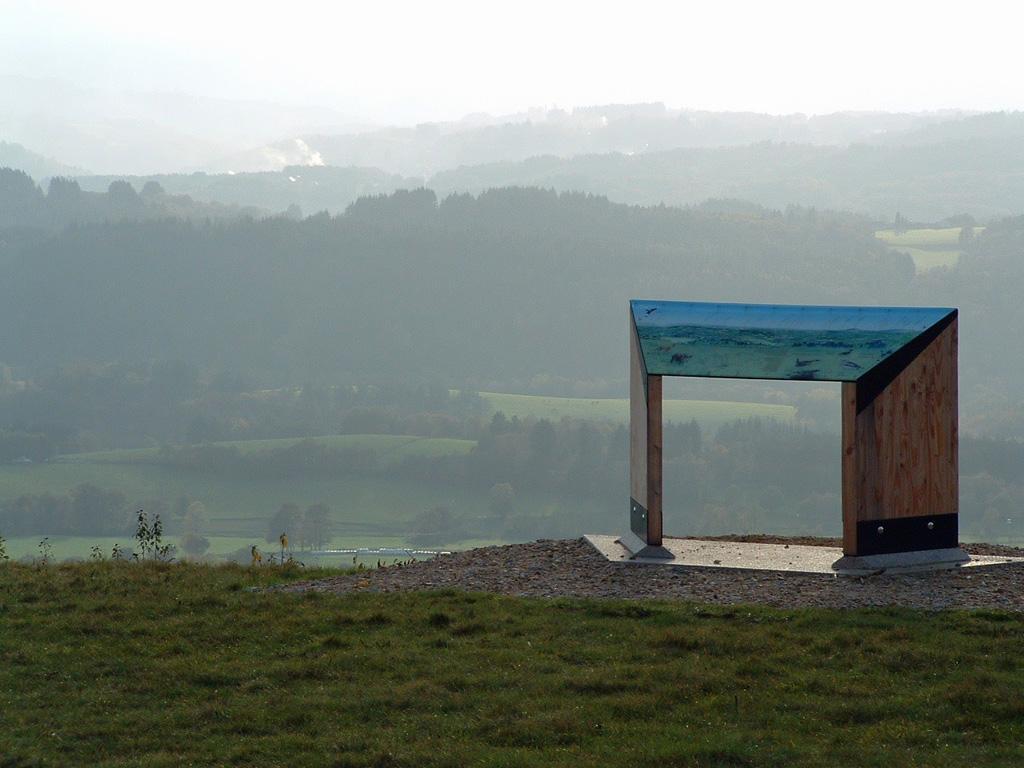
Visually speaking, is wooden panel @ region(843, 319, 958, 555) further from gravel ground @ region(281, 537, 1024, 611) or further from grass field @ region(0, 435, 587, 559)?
grass field @ region(0, 435, 587, 559)

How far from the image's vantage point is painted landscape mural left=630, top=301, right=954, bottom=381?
13250 millimetres

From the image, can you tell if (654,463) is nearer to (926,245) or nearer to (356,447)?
(356,447)

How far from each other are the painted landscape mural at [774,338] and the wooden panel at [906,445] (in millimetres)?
345

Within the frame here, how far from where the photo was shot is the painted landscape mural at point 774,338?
1325cm

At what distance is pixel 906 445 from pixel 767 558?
77.4 inches

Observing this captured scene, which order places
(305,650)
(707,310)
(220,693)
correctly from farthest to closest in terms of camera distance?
(707,310)
(305,650)
(220,693)

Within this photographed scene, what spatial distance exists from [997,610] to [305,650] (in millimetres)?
6232

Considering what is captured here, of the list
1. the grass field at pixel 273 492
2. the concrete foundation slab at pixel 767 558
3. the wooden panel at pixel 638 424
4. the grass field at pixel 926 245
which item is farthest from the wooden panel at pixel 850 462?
the grass field at pixel 926 245

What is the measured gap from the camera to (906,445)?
13.1m

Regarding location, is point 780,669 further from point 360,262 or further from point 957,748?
Result: point 360,262

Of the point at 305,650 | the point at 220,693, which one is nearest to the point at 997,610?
the point at 305,650

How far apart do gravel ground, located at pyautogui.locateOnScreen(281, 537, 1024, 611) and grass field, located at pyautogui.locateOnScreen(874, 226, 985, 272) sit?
172414 millimetres

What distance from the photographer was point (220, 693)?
9.12 m

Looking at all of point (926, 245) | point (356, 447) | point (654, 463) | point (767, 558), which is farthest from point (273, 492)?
point (926, 245)
